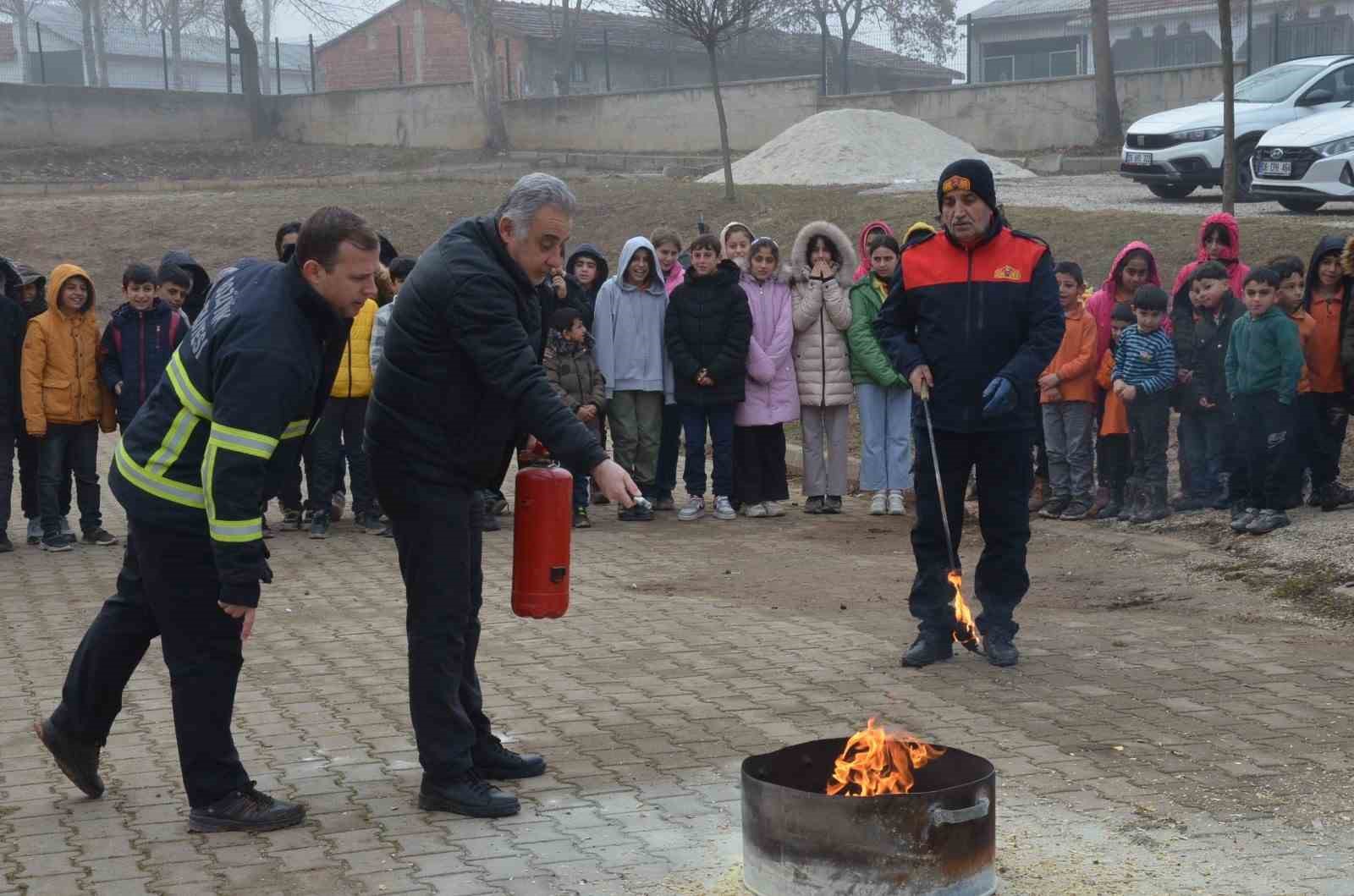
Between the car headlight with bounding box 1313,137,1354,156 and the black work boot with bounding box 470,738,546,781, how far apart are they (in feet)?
52.8

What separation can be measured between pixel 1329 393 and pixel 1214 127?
44.3ft

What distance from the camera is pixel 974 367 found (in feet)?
23.3

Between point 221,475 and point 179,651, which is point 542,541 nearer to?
point 221,475

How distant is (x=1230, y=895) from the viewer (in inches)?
179

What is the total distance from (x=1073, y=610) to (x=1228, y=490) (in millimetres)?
2504

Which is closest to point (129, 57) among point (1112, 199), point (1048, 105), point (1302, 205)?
point (1048, 105)

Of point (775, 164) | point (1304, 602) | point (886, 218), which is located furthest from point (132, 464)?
point (775, 164)

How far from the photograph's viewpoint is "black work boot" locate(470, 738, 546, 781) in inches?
226

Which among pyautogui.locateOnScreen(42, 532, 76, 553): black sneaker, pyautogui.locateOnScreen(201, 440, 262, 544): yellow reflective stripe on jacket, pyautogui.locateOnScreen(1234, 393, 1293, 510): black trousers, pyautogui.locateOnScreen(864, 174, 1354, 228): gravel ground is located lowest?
pyautogui.locateOnScreen(42, 532, 76, 553): black sneaker

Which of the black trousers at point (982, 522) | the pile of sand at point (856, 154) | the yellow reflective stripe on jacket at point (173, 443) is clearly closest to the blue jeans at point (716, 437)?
the black trousers at point (982, 522)

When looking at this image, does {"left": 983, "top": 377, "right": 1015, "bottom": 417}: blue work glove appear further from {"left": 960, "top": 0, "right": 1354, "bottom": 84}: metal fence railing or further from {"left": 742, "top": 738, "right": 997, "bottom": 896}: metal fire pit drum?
{"left": 960, "top": 0, "right": 1354, "bottom": 84}: metal fence railing

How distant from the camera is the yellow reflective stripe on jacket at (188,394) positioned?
502 centimetres

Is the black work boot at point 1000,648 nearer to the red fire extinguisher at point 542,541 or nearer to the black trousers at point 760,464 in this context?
the red fire extinguisher at point 542,541

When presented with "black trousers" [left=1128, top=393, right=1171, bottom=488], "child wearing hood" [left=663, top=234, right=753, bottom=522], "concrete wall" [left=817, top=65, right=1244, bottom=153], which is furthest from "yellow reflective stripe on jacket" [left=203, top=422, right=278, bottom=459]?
"concrete wall" [left=817, top=65, right=1244, bottom=153]
